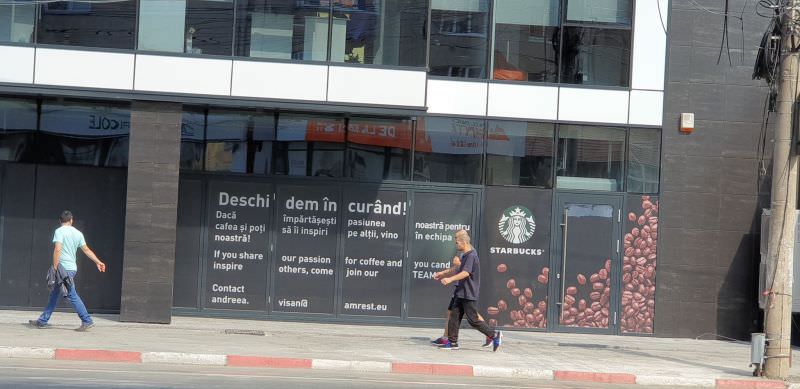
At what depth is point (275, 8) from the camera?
663 inches

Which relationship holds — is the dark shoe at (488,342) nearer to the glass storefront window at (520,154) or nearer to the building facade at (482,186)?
the building facade at (482,186)

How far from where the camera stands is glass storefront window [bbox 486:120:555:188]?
1820cm

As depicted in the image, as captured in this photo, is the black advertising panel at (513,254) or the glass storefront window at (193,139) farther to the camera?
the black advertising panel at (513,254)

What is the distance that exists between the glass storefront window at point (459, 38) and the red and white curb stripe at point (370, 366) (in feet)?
21.6

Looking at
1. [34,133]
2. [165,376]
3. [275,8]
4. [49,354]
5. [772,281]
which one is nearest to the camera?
[165,376]

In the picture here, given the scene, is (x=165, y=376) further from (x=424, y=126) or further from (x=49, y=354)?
(x=424, y=126)

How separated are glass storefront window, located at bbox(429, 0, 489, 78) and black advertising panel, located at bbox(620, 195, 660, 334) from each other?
3.68 metres

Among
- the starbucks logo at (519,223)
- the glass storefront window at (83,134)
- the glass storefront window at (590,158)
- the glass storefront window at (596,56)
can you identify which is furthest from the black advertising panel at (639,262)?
the glass storefront window at (83,134)

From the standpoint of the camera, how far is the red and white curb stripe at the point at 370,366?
500 inches

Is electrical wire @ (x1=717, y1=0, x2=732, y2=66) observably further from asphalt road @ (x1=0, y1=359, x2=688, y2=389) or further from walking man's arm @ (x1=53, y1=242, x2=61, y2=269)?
walking man's arm @ (x1=53, y1=242, x2=61, y2=269)

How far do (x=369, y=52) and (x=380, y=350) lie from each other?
5080mm

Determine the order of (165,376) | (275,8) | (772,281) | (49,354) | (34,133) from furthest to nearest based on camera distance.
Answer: (34,133), (275,8), (772,281), (49,354), (165,376)

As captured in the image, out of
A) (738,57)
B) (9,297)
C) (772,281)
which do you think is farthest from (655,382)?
(9,297)

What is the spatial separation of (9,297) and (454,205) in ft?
26.0
